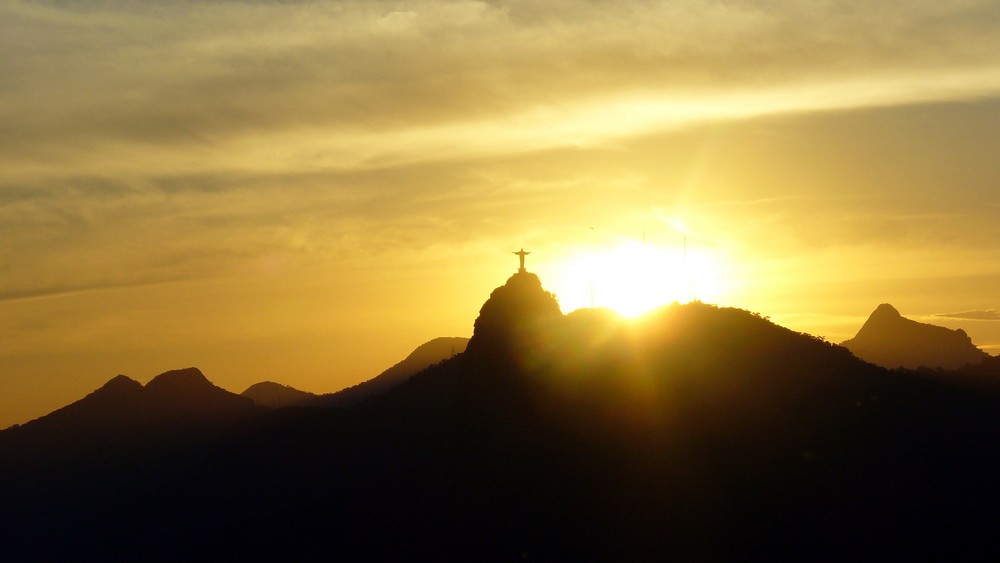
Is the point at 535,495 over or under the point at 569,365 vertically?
under

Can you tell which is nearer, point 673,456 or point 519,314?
point 673,456

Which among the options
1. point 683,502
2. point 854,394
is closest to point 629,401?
point 683,502

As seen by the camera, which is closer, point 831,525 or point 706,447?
point 831,525

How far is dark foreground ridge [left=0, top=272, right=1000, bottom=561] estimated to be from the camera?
117 meters

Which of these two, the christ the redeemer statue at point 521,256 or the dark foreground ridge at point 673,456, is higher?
the christ the redeemer statue at point 521,256

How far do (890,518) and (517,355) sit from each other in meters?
52.3

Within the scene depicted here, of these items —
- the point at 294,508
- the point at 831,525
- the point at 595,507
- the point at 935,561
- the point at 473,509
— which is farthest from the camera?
the point at 294,508

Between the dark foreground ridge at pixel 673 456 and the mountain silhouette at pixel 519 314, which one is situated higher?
the mountain silhouette at pixel 519 314

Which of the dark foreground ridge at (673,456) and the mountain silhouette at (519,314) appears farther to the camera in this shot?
the mountain silhouette at (519,314)

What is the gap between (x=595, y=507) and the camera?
4899 inches

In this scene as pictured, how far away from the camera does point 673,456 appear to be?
417 feet

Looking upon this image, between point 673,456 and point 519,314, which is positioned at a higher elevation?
point 519,314

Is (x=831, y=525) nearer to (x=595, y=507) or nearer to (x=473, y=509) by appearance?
(x=595, y=507)

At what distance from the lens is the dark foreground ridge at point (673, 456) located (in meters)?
117
